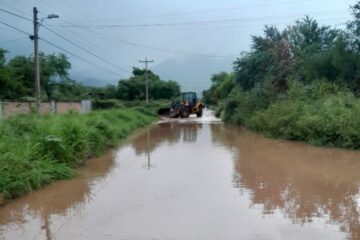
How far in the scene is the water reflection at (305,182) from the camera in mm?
7844

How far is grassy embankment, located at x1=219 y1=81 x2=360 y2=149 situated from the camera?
1805 cm

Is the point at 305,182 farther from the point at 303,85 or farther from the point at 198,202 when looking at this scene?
the point at 303,85

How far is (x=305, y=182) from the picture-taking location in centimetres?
1080

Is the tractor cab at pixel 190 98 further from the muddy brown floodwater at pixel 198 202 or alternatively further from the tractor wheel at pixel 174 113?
the muddy brown floodwater at pixel 198 202

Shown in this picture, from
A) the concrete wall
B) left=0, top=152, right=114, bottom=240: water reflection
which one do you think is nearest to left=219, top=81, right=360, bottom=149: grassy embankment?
the concrete wall

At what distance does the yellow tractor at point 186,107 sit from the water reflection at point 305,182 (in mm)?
33859

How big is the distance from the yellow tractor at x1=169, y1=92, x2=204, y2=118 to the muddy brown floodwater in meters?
36.7

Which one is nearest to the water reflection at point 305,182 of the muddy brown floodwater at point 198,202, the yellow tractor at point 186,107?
the muddy brown floodwater at point 198,202

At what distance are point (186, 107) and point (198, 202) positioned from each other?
4332 centimetres

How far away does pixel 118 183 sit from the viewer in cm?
1116

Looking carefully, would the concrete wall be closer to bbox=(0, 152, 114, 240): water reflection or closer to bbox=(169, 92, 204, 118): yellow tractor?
bbox=(0, 152, 114, 240): water reflection

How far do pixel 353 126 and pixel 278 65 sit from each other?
50.3ft

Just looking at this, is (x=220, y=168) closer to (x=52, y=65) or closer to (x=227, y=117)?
(x=227, y=117)

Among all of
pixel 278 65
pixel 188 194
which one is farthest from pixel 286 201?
pixel 278 65
